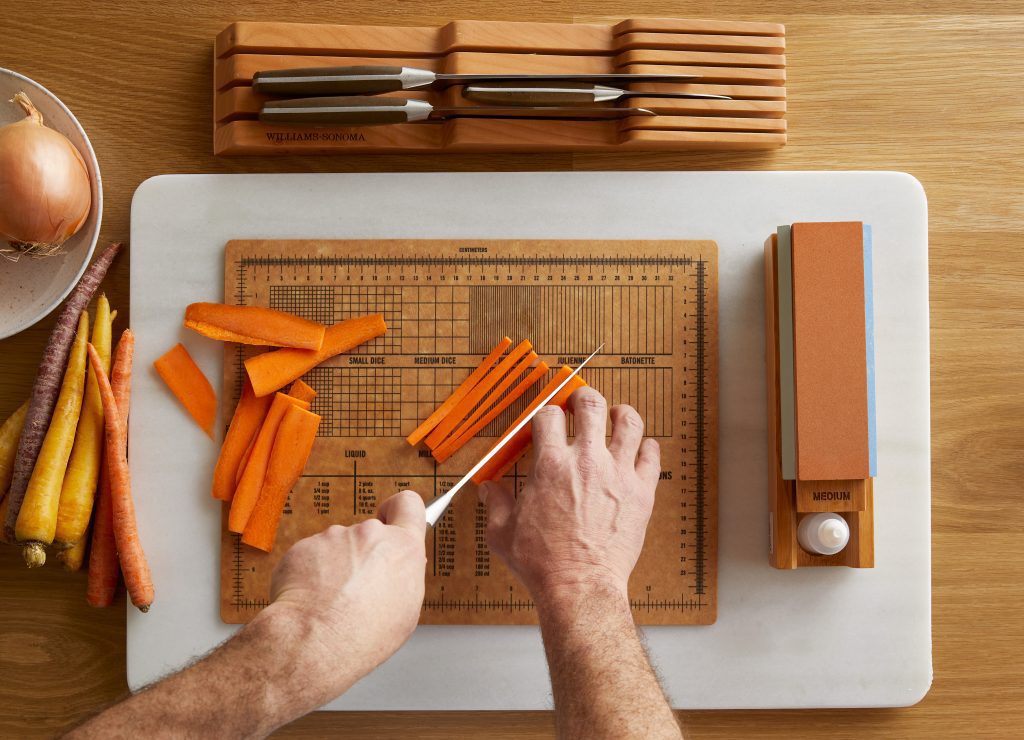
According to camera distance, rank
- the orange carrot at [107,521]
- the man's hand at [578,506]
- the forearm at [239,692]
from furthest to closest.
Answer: the orange carrot at [107,521]
the man's hand at [578,506]
the forearm at [239,692]

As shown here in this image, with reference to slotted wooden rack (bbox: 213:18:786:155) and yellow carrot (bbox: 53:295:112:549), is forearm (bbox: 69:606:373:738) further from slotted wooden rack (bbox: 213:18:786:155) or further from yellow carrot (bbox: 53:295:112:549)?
slotted wooden rack (bbox: 213:18:786:155)

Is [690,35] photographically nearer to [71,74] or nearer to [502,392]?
[502,392]

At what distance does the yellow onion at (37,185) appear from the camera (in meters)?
1.06

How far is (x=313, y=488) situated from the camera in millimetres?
1175

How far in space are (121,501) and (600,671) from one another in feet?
2.42

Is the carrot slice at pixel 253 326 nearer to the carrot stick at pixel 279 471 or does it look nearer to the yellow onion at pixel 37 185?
the carrot stick at pixel 279 471

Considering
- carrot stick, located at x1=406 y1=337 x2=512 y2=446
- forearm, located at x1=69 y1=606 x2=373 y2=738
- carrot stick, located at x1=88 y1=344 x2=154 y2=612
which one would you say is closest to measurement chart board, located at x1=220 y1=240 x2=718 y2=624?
carrot stick, located at x1=406 y1=337 x2=512 y2=446

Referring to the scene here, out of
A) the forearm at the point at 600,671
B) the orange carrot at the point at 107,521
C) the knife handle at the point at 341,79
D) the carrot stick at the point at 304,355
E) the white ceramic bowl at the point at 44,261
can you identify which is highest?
the knife handle at the point at 341,79

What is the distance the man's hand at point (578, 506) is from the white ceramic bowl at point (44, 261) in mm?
722

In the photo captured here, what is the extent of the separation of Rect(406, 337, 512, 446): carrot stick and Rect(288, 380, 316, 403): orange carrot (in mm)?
165

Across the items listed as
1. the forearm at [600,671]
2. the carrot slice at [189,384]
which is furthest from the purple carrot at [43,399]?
the forearm at [600,671]

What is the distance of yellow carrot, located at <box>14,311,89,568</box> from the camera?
1.11m

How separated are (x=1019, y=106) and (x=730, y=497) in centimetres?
78

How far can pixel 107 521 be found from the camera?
3.80ft
